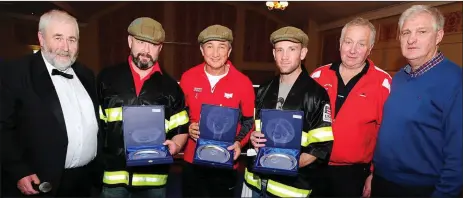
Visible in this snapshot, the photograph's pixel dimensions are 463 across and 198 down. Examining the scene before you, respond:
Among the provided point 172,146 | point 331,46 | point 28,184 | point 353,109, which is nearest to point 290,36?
point 353,109

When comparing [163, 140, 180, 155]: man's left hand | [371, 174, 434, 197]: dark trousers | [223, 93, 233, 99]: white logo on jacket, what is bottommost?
[371, 174, 434, 197]: dark trousers

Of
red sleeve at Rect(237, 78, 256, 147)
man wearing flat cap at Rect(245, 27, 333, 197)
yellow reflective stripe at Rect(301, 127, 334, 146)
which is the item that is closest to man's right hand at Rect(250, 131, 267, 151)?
man wearing flat cap at Rect(245, 27, 333, 197)

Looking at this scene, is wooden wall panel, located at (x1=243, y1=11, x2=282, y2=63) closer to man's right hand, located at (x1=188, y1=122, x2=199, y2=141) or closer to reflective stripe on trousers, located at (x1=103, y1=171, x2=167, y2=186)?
man's right hand, located at (x1=188, y1=122, x2=199, y2=141)

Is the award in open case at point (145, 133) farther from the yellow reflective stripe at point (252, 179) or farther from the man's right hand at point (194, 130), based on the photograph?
the yellow reflective stripe at point (252, 179)

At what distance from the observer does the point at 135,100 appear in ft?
7.82

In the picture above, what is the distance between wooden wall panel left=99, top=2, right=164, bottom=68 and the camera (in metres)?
12.2

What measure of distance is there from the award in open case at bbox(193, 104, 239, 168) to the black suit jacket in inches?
36.9

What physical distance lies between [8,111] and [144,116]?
846 millimetres

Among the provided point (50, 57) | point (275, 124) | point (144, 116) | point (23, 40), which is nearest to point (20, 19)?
point (23, 40)

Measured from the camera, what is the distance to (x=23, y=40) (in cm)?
813

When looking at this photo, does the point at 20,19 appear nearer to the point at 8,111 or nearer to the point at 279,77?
the point at 8,111

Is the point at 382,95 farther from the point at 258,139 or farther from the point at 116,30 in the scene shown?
the point at 116,30

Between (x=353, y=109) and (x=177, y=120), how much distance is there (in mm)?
1332

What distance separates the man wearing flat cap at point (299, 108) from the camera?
2.19 m
